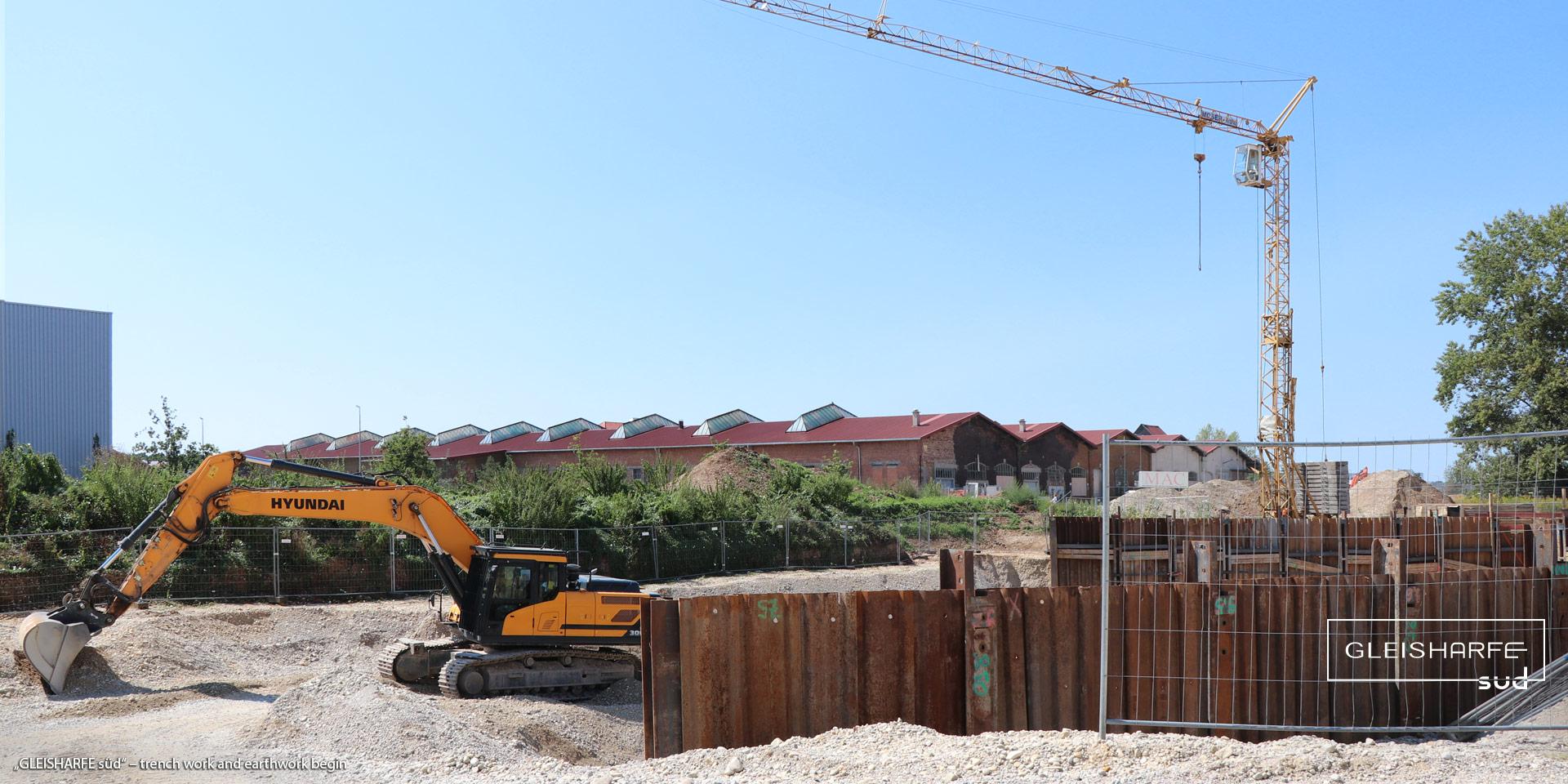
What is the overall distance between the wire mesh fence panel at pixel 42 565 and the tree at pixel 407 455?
14.1 m

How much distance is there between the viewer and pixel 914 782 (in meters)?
7.12

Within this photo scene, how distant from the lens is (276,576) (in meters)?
24.8

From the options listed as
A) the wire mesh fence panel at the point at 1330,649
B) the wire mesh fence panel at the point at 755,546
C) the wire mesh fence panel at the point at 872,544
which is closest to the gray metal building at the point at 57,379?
the wire mesh fence panel at the point at 755,546

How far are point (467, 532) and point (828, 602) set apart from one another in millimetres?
8573

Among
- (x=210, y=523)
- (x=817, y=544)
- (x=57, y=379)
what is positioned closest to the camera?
(x=210, y=523)

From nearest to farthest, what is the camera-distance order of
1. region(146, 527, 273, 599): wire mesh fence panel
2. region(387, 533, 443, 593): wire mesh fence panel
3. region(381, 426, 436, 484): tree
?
region(146, 527, 273, 599): wire mesh fence panel → region(387, 533, 443, 593): wire mesh fence panel → region(381, 426, 436, 484): tree

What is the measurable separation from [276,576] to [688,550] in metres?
10.8

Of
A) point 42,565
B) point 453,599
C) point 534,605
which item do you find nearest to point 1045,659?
point 534,605

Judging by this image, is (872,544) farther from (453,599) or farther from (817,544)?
(453,599)

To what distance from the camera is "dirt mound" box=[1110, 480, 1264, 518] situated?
40375 mm

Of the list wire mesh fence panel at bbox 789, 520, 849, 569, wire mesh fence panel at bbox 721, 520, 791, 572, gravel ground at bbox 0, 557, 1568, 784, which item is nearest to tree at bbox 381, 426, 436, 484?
wire mesh fence panel at bbox 721, 520, 791, 572

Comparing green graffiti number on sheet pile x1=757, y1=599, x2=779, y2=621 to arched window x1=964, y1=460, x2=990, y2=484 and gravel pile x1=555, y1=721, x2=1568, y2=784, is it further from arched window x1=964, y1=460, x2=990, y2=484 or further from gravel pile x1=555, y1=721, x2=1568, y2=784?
arched window x1=964, y1=460, x2=990, y2=484

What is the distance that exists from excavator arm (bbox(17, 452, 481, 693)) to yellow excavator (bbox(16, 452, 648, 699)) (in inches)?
0.6

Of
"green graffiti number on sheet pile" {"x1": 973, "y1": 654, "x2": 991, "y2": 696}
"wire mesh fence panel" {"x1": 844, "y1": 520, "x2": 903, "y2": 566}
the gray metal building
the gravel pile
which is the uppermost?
the gray metal building
